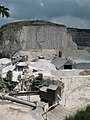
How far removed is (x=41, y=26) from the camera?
5831 centimetres

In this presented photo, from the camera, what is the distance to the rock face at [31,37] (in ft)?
185

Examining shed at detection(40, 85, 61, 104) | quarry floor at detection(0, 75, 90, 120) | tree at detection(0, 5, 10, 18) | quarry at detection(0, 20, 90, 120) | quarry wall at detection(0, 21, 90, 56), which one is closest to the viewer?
tree at detection(0, 5, 10, 18)

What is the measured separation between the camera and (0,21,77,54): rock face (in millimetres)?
56500

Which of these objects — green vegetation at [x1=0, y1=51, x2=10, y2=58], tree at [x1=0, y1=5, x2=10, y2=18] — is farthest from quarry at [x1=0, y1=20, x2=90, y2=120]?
tree at [x1=0, y1=5, x2=10, y2=18]

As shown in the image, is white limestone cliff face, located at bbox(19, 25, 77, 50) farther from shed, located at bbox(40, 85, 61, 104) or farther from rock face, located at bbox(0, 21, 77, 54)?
shed, located at bbox(40, 85, 61, 104)

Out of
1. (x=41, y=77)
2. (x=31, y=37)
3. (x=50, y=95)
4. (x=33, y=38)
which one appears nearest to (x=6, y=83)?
(x=41, y=77)

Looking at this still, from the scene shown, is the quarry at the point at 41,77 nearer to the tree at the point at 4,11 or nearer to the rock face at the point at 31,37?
the rock face at the point at 31,37

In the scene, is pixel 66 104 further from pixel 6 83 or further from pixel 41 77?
pixel 6 83

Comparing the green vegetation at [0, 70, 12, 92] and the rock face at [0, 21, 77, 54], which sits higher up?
the rock face at [0, 21, 77, 54]

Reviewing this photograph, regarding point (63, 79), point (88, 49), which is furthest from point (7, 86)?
point (88, 49)

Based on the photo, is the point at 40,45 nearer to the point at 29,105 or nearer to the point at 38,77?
the point at 38,77

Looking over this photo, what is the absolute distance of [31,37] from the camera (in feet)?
187

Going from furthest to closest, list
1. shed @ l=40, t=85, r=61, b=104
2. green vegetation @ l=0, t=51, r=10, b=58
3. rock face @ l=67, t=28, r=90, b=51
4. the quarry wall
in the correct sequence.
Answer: rock face @ l=67, t=28, r=90, b=51 → the quarry wall → green vegetation @ l=0, t=51, r=10, b=58 → shed @ l=40, t=85, r=61, b=104

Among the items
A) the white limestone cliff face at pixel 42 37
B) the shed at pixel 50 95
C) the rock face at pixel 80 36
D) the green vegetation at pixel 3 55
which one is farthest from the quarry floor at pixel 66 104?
the rock face at pixel 80 36
